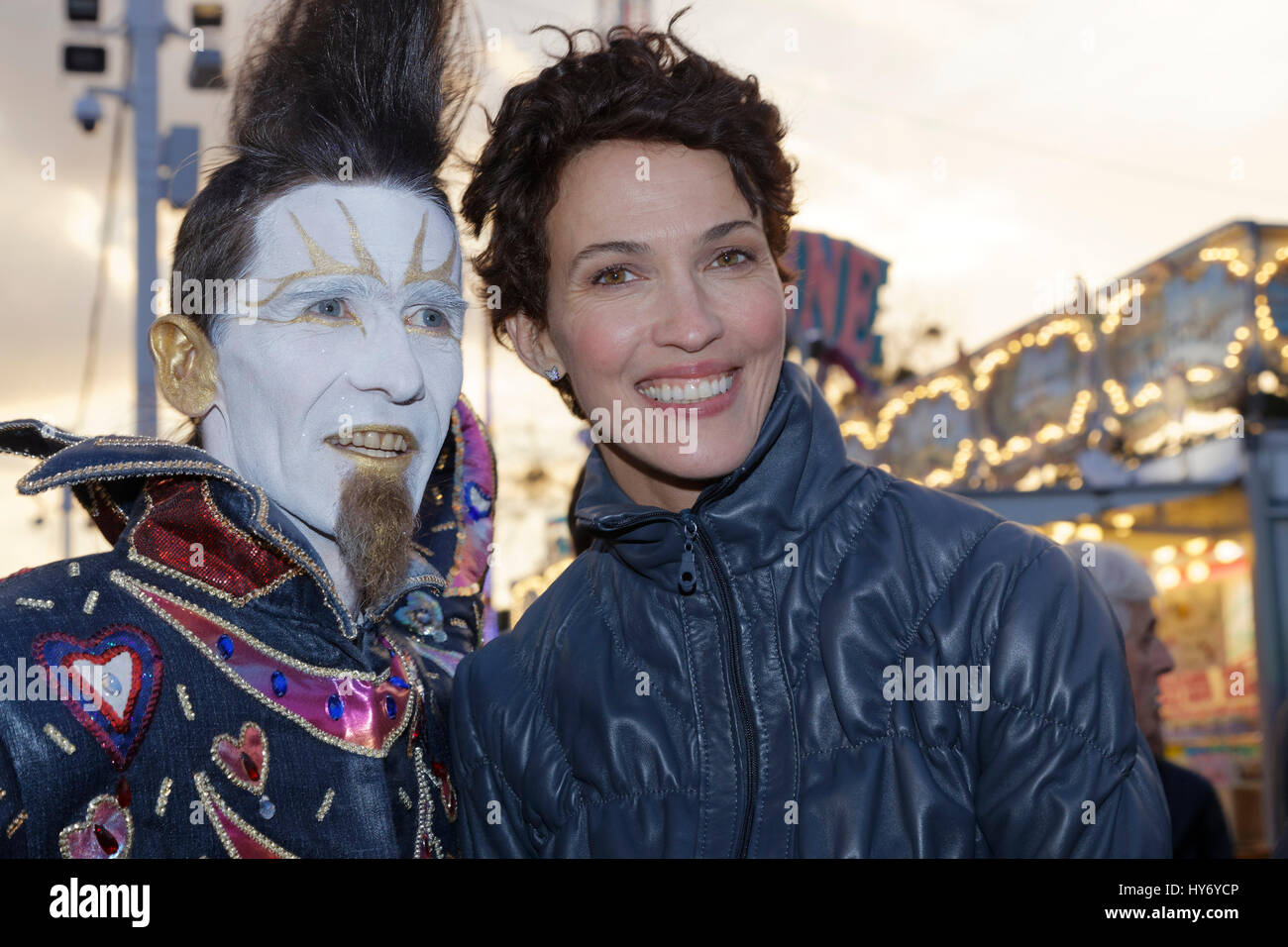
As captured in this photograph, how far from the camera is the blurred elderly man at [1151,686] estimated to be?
3809 millimetres

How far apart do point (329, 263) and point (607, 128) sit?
58 centimetres

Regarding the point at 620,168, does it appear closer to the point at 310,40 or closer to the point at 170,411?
the point at 310,40

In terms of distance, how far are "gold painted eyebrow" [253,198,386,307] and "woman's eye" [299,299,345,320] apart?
0.05m

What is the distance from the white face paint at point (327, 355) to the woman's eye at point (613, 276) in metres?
0.31

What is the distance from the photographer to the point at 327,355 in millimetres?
2230

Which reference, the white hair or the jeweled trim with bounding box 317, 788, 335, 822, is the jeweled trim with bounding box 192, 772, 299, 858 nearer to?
the jeweled trim with bounding box 317, 788, 335, 822

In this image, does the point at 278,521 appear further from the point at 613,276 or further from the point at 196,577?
the point at 613,276

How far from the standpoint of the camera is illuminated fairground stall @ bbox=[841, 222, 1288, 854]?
320 inches

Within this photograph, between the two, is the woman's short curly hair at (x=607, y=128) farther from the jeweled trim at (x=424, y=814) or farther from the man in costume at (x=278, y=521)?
the jeweled trim at (x=424, y=814)

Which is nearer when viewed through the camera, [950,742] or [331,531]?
[950,742]

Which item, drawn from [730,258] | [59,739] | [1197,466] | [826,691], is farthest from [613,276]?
[1197,466]
